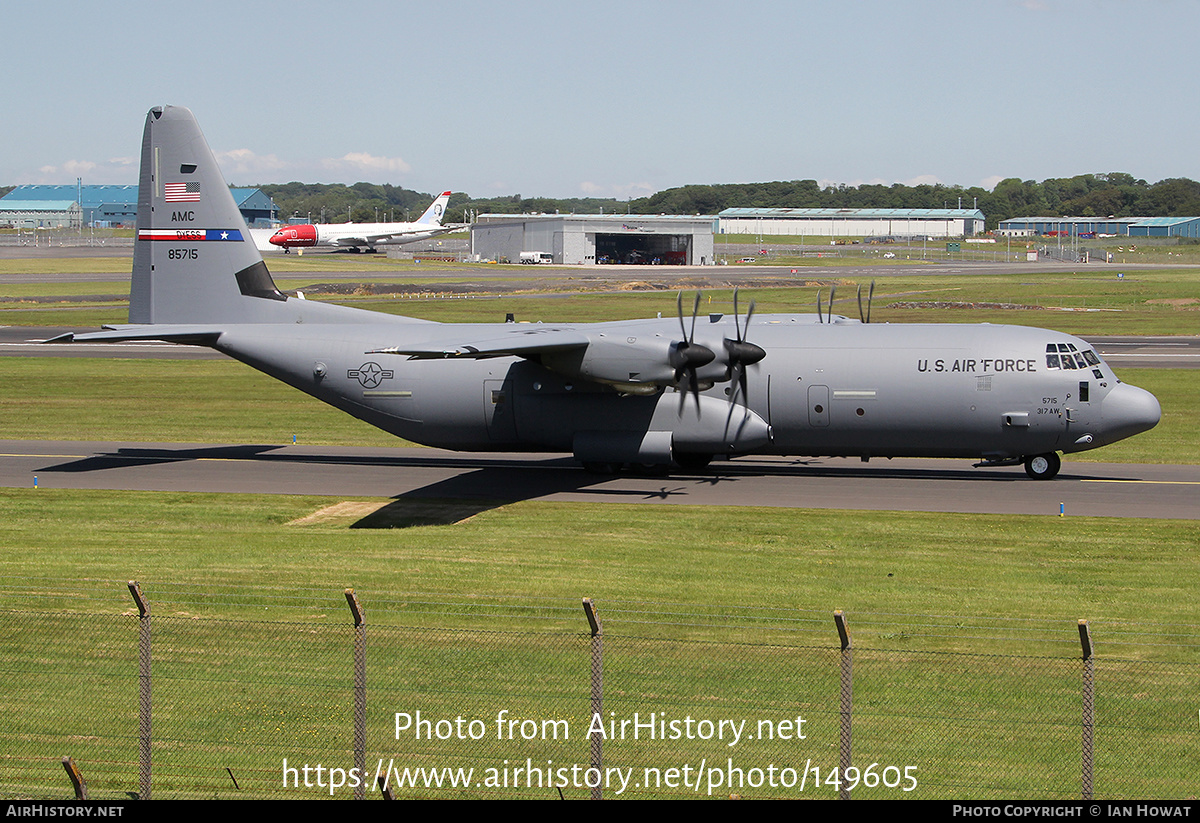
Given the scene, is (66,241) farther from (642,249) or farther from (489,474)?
(489,474)

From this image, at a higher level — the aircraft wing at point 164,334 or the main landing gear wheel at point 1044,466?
the aircraft wing at point 164,334

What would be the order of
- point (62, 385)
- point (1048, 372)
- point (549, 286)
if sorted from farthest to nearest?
point (549, 286)
point (62, 385)
point (1048, 372)

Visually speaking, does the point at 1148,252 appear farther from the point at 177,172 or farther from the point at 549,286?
the point at 177,172

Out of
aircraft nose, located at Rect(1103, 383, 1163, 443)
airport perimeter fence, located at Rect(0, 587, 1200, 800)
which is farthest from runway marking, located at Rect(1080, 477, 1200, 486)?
airport perimeter fence, located at Rect(0, 587, 1200, 800)

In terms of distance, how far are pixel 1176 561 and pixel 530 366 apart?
15158mm

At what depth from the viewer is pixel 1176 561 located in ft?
66.1

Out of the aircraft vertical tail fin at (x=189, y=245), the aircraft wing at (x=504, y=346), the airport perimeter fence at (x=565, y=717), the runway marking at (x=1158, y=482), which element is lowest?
the runway marking at (x=1158, y=482)

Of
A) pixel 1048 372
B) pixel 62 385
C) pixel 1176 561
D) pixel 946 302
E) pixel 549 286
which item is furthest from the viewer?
pixel 549 286

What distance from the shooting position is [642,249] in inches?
6304

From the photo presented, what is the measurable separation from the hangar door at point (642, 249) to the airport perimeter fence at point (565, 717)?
5562 inches

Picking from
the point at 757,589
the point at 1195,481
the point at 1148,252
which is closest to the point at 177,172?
the point at 757,589

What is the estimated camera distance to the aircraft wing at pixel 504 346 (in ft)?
77.0

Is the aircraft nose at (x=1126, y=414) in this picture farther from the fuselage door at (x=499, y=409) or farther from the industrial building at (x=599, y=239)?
the industrial building at (x=599, y=239)

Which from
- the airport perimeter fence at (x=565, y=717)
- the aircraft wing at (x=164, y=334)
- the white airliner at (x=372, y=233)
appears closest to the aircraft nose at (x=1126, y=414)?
the airport perimeter fence at (x=565, y=717)
